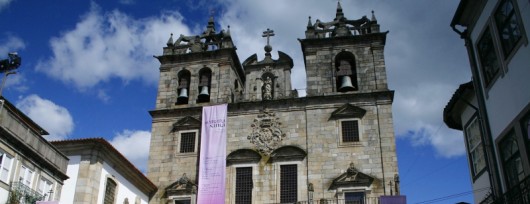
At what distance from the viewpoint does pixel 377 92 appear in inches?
977

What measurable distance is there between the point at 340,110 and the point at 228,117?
5.33 metres

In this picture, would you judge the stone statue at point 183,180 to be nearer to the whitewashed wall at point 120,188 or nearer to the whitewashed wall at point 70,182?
the whitewashed wall at point 120,188

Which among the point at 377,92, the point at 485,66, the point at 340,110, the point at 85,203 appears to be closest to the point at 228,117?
the point at 340,110

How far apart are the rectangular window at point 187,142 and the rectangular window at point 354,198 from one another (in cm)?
750

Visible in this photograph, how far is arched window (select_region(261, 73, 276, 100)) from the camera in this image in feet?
85.8

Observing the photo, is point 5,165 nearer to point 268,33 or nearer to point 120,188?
point 120,188

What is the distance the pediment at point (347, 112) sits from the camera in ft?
80.6

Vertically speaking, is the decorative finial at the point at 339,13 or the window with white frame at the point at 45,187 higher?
the decorative finial at the point at 339,13

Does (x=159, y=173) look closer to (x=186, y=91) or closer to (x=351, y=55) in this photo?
(x=186, y=91)

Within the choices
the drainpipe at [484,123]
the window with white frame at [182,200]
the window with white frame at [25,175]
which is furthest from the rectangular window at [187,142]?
the drainpipe at [484,123]

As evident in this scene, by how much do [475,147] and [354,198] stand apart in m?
8.68

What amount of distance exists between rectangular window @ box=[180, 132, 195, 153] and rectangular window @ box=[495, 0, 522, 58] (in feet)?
54.2

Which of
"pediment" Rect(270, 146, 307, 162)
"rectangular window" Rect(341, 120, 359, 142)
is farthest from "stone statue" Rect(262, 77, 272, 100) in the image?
"rectangular window" Rect(341, 120, 359, 142)

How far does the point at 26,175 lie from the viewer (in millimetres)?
16000
